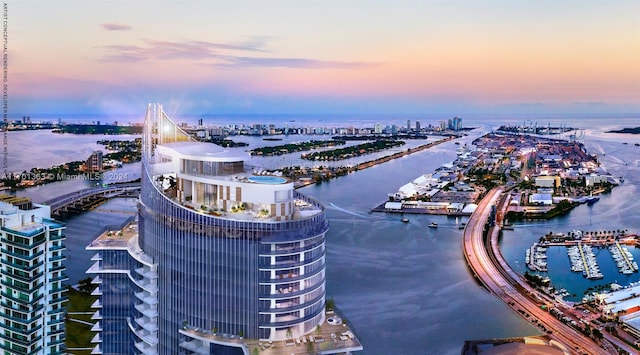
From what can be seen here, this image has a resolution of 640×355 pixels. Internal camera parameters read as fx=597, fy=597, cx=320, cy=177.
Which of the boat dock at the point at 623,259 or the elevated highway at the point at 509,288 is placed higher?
the boat dock at the point at 623,259

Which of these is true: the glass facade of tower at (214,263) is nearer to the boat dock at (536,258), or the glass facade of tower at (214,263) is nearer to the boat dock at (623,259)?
the boat dock at (536,258)

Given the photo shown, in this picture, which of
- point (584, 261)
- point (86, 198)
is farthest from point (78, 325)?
point (86, 198)

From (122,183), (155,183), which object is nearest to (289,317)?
(155,183)

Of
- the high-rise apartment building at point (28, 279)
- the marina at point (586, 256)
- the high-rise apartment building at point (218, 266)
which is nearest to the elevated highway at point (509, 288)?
the marina at point (586, 256)

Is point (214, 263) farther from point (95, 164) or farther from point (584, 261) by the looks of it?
point (95, 164)

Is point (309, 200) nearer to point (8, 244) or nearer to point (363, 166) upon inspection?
point (8, 244)
